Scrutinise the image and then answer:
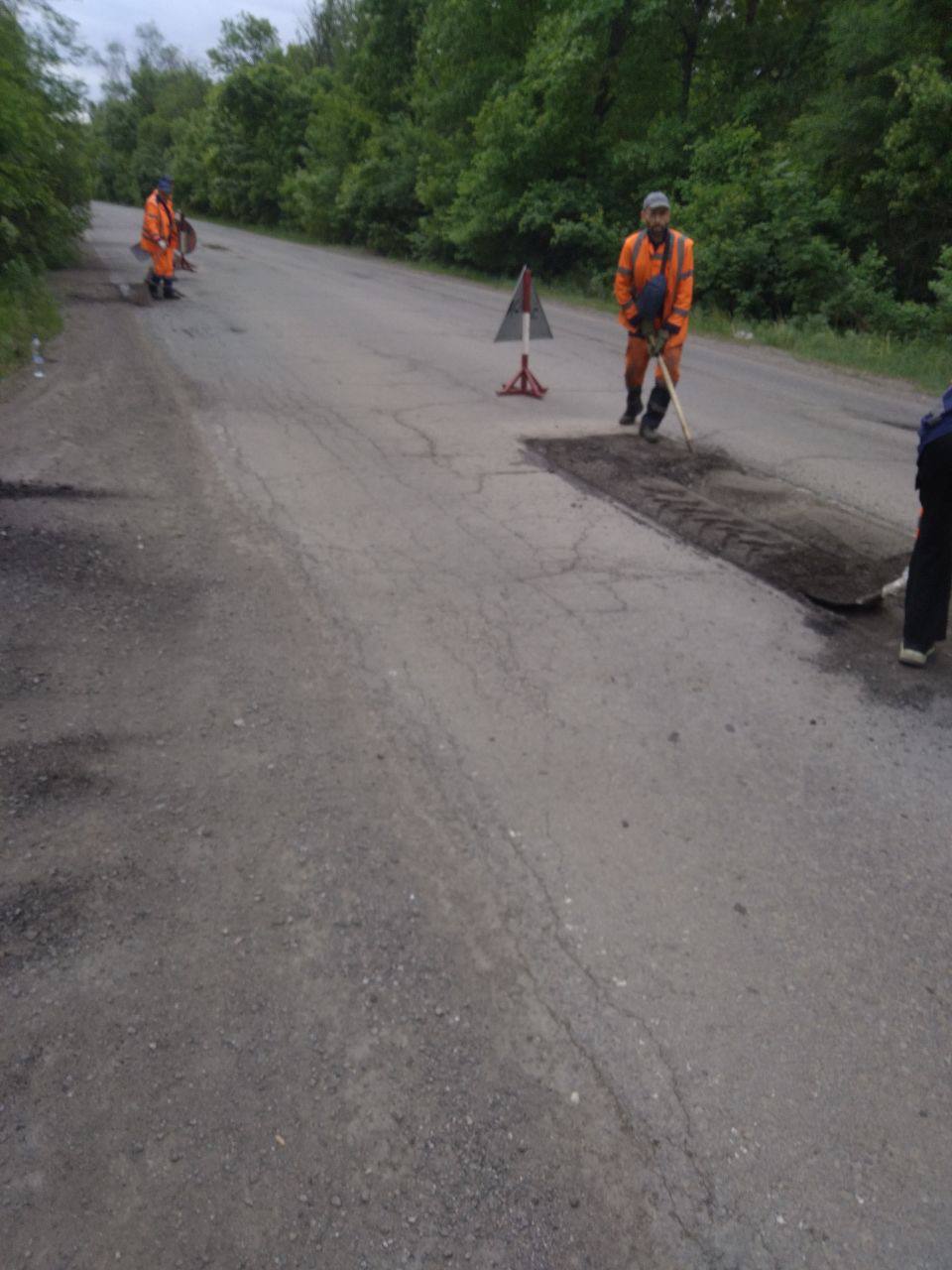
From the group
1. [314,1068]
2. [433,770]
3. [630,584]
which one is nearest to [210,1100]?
[314,1068]

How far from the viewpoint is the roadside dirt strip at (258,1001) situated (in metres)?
1.94

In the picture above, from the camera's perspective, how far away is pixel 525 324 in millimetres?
9289

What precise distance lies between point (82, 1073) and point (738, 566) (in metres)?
4.49

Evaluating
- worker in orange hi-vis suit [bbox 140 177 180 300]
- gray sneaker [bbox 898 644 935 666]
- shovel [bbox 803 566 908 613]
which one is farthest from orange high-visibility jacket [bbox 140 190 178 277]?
gray sneaker [bbox 898 644 935 666]

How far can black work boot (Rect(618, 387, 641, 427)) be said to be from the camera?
8406 millimetres

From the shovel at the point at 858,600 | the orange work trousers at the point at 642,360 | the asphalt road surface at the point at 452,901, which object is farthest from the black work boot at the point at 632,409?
the shovel at the point at 858,600

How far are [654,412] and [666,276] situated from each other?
3.85ft

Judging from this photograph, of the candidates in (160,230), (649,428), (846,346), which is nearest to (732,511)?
(649,428)

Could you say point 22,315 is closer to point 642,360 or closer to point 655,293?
point 642,360

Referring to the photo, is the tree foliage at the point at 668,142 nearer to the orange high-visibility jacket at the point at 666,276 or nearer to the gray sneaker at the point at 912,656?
the orange high-visibility jacket at the point at 666,276

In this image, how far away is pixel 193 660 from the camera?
13.3 feet

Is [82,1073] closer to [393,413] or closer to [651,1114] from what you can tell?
[651,1114]

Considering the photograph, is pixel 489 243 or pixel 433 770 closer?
pixel 433 770

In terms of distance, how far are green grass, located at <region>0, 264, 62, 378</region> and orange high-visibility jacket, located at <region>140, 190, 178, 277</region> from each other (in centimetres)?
184
